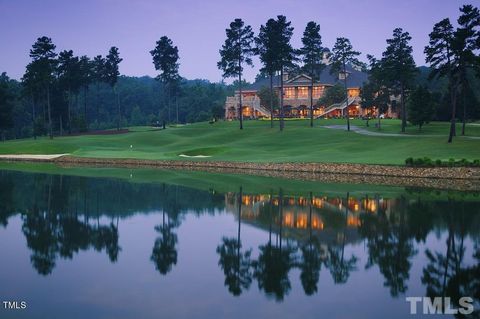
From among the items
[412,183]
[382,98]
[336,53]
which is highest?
[336,53]

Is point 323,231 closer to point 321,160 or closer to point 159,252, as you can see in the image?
point 159,252

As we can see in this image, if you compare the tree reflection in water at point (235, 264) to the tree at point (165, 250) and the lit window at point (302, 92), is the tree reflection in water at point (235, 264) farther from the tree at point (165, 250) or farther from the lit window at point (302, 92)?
the lit window at point (302, 92)

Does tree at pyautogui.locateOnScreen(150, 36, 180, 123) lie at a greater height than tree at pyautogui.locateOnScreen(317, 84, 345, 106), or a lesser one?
greater

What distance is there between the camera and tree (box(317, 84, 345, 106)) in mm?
119375

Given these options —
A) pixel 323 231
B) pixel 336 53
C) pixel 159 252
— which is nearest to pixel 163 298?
pixel 159 252

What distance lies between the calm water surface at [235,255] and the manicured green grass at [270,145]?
23.6 metres

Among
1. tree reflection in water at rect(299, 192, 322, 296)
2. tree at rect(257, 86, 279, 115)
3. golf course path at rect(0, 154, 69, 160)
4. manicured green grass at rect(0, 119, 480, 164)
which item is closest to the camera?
tree reflection in water at rect(299, 192, 322, 296)

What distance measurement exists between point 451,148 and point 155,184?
31575 millimetres

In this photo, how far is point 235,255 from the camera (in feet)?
65.1

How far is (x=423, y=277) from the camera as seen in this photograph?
55.6 feet

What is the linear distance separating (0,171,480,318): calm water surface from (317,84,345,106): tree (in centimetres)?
8659

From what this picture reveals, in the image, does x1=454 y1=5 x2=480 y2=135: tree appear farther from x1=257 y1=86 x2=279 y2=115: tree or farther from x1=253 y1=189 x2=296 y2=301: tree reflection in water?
x1=257 y1=86 x2=279 y2=115: tree

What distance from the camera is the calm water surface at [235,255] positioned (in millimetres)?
14609

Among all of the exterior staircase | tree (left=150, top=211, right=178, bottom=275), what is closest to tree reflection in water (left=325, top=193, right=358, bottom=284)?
tree (left=150, top=211, right=178, bottom=275)
